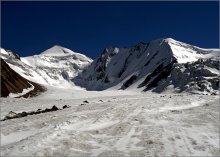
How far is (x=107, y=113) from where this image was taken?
86.0ft

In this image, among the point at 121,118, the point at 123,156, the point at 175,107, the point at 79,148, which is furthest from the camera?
the point at 175,107

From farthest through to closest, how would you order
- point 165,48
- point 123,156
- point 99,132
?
point 165,48, point 99,132, point 123,156

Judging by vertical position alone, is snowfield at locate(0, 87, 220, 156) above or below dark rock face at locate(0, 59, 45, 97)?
below

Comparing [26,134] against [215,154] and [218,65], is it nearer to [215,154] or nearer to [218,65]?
[215,154]

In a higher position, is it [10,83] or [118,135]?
[10,83]

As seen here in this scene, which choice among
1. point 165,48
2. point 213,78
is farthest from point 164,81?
point 165,48

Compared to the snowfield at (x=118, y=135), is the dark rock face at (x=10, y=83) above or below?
above

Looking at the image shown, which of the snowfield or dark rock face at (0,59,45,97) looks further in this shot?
dark rock face at (0,59,45,97)

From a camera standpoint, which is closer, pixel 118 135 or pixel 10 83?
pixel 118 135

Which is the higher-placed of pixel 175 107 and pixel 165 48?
pixel 165 48

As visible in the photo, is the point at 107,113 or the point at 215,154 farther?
the point at 107,113

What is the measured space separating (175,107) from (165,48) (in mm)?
168930

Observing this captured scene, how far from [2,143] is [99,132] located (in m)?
4.74

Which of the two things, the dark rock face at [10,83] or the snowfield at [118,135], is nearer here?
the snowfield at [118,135]
